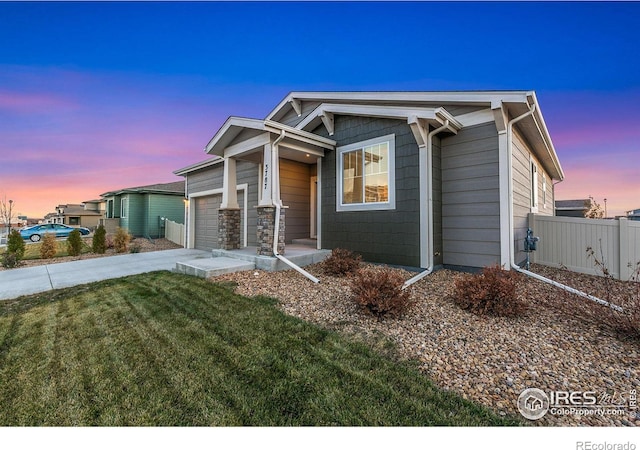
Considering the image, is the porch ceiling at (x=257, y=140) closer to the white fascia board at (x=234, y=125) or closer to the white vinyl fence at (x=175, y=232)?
the white fascia board at (x=234, y=125)

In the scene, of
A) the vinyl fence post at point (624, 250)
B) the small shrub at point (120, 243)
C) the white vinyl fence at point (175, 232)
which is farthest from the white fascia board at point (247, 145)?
the white vinyl fence at point (175, 232)

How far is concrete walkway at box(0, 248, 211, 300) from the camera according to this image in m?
5.86

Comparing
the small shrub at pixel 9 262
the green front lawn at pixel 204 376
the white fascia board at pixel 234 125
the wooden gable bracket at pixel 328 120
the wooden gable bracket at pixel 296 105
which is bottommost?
the green front lawn at pixel 204 376

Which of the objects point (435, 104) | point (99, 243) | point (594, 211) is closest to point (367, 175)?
point (435, 104)

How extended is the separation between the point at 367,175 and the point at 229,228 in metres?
4.21

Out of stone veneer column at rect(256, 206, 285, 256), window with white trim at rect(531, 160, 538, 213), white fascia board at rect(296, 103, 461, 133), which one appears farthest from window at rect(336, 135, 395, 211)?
window with white trim at rect(531, 160, 538, 213)

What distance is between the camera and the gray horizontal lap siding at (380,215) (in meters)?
6.00

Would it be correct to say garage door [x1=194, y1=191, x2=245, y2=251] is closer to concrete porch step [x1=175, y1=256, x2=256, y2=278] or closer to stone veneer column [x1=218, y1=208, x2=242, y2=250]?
stone veneer column [x1=218, y1=208, x2=242, y2=250]

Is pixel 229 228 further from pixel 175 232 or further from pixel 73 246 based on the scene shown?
pixel 175 232

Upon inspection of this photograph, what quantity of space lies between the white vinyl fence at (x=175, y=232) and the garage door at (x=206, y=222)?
103 inches

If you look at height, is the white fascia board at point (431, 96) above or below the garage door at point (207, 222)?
above

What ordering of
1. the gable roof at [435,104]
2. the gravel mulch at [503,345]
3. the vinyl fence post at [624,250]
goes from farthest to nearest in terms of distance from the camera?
the vinyl fence post at [624,250]
the gable roof at [435,104]
the gravel mulch at [503,345]

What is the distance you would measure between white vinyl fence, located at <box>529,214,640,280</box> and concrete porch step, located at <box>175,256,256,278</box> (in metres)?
7.11

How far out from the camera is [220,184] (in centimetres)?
1104
